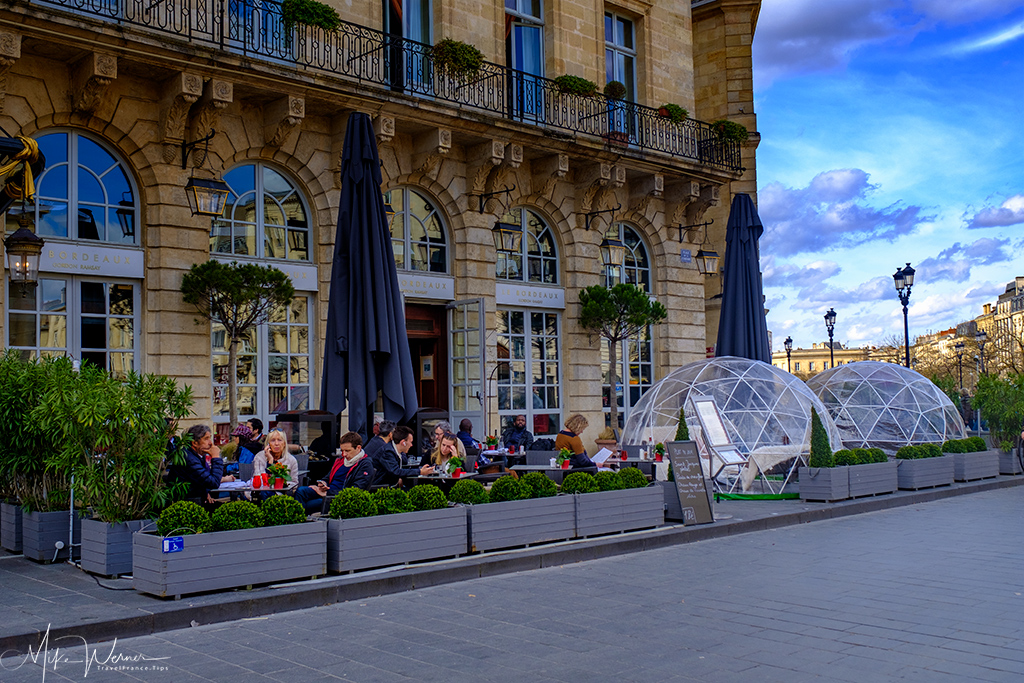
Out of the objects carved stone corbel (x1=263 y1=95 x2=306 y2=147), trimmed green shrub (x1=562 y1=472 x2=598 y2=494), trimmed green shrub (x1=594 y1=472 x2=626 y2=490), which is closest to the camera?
trimmed green shrub (x1=562 y1=472 x2=598 y2=494)

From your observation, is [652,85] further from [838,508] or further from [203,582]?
[203,582]

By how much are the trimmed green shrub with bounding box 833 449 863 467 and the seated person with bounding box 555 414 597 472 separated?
4315 mm

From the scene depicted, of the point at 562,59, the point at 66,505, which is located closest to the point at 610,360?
the point at 562,59

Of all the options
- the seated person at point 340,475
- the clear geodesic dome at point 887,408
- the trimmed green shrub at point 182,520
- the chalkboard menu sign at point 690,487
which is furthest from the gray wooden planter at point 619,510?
the clear geodesic dome at point 887,408

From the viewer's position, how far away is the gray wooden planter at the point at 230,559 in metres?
7.45

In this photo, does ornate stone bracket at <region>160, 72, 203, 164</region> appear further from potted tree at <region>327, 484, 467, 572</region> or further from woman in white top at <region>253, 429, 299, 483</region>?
potted tree at <region>327, 484, 467, 572</region>

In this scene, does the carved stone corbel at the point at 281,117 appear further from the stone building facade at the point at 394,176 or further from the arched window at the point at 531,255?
the arched window at the point at 531,255

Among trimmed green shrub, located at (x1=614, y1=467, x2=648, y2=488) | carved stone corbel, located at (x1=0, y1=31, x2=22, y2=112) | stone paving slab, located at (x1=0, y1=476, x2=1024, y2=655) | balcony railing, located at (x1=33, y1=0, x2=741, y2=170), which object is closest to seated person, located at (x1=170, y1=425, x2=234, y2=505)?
stone paving slab, located at (x1=0, y1=476, x2=1024, y2=655)

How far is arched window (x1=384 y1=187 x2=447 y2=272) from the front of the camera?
1892 cm

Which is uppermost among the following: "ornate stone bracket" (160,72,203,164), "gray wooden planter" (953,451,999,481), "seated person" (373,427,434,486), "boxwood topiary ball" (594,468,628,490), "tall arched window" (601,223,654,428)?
"ornate stone bracket" (160,72,203,164)

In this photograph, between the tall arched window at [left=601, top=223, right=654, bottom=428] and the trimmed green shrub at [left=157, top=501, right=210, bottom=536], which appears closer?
the trimmed green shrub at [left=157, top=501, right=210, bottom=536]

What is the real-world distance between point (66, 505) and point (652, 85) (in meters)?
18.8

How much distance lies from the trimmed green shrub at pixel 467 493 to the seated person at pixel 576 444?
3171 mm

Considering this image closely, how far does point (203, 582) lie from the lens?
7.58 meters
